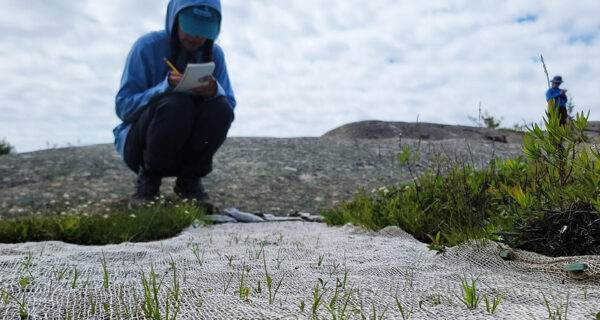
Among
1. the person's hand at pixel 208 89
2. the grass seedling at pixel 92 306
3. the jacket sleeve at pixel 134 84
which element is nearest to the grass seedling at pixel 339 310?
the grass seedling at pixel 92 306

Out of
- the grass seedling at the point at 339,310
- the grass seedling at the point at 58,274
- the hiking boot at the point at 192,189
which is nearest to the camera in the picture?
the grass seedling at the point at 339,310

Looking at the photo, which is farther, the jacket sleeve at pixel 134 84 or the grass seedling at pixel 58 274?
the jacket sleeve at pixel 134 84

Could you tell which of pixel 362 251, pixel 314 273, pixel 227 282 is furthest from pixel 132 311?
pixel 362 251

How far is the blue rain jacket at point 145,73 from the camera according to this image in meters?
4.11

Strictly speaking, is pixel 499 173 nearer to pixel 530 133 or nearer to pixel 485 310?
pixel 530 133

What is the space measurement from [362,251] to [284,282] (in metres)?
0.84

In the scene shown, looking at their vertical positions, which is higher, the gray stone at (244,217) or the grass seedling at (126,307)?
the grass seedling at (126,307)

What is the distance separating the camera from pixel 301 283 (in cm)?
151

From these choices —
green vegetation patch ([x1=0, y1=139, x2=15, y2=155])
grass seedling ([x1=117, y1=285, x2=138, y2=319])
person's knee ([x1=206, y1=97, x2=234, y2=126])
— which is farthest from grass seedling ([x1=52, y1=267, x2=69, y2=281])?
green vegetation patch ([x1=0, y1=139, x2=15, y2=155])

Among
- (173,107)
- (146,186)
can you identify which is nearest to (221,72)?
(173,107)

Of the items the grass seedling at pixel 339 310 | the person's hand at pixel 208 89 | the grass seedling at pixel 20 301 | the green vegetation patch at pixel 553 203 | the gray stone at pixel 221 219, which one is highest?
the person's hand at pixel 208 89

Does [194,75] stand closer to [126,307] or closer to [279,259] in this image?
[279,259]

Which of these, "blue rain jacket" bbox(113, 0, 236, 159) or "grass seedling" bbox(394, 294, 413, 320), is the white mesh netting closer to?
"grass seedling" bbox(394, 294, 413, 320)

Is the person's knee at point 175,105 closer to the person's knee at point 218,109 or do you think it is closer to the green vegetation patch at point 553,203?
the person's knee at point 218,109
